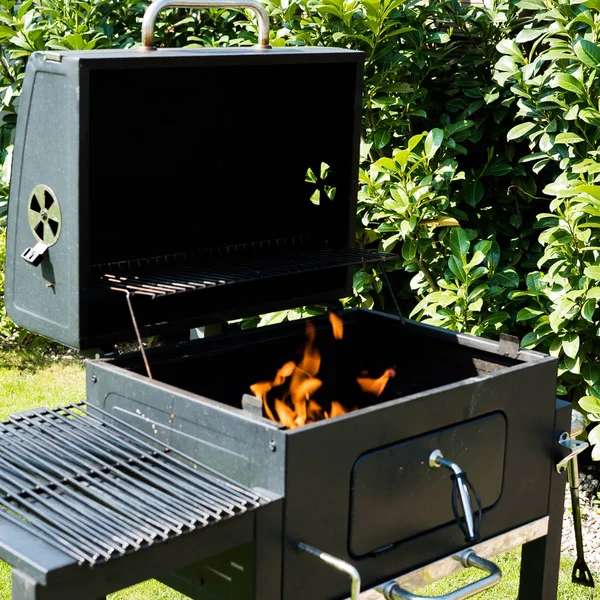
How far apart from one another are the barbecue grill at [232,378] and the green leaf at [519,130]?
0.79 metres

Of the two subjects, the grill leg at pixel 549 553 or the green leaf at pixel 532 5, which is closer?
the grill leg at pixel 549 553

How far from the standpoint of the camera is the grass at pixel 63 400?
294 centimetres

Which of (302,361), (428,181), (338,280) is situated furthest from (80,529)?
(428,181)

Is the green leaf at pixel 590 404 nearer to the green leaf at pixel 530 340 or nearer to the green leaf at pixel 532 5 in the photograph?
the green leaf at pixel 530 340

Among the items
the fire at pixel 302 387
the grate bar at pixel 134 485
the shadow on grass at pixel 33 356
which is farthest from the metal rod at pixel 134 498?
the shadow on grass at pixel 33 356

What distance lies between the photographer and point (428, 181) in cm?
319

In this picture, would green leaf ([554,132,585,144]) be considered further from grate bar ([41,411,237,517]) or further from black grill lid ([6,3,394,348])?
grate bar ([41,411,237,517])

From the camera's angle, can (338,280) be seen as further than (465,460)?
Yes

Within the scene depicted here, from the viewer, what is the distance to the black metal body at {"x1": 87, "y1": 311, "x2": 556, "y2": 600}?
1755 millimetres

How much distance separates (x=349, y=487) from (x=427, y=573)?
0.30m

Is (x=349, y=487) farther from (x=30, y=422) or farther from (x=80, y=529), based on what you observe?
(x=30, y=422)

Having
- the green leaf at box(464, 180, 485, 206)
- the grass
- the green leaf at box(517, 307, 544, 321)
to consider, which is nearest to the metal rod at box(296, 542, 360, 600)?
the grass

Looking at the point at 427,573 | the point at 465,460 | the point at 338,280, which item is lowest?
the point at 427,573

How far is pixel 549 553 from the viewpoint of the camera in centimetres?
231
